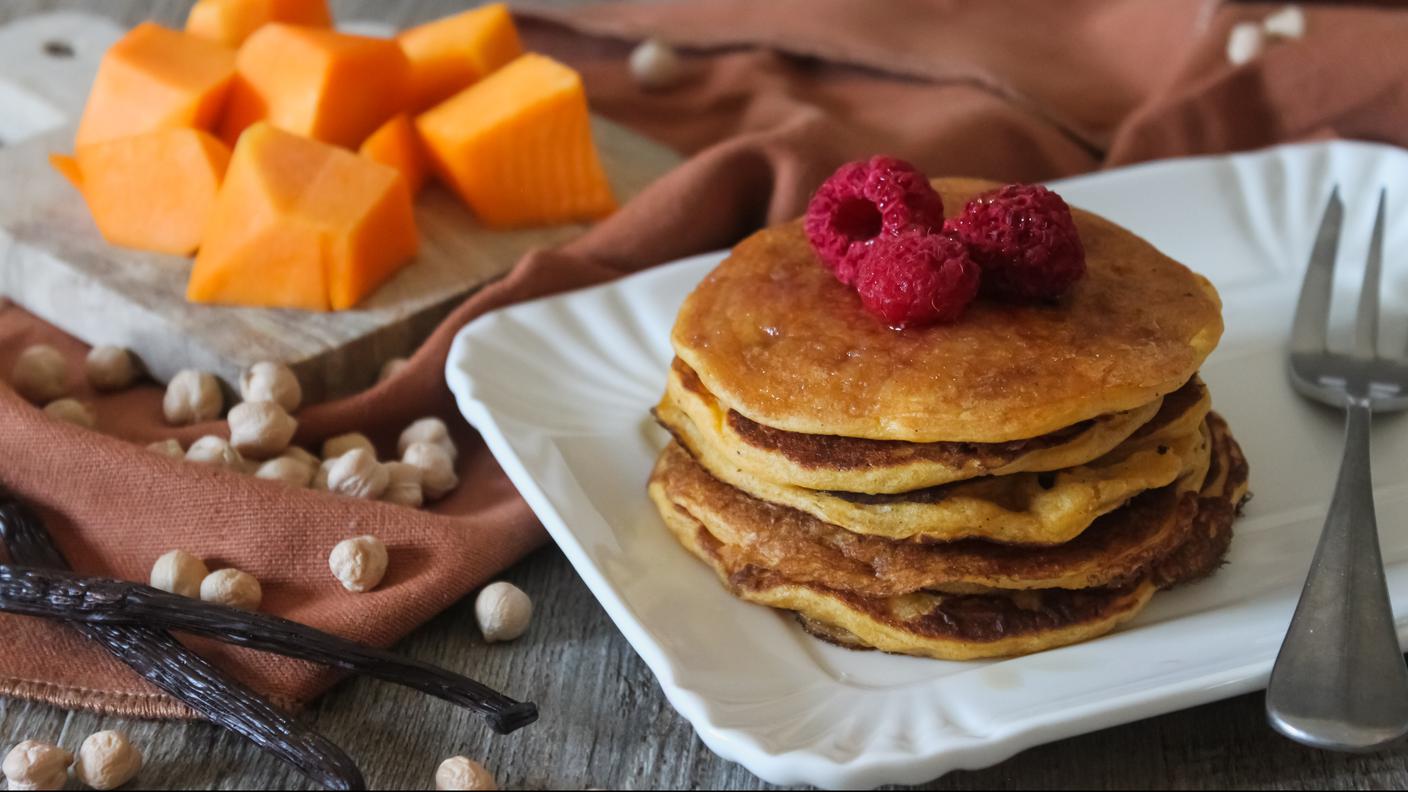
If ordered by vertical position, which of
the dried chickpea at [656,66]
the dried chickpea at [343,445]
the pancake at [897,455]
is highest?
the pancake at [897,455]

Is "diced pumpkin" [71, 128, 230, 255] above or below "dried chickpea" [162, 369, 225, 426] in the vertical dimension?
above

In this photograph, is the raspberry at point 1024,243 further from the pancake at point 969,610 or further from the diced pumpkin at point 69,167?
the diced pumpkin at point 69,167

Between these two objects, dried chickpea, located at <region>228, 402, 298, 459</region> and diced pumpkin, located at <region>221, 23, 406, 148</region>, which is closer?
dried chickpea, located at <region>228, 402, 298, 459</region>

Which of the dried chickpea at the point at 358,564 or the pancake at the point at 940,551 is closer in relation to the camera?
the pancake at the point at 940,551

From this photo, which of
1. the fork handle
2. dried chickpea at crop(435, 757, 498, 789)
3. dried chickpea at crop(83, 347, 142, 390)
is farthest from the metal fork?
dried chickpea at crop(83, 347, 142, 390)

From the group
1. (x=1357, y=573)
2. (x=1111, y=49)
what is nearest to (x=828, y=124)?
(x=1111, y=49)

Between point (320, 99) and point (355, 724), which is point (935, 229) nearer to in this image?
point (355, 724)

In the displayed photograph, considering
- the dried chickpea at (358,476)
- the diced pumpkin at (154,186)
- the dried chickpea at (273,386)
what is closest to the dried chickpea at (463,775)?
the dried chickpea at (358,476)

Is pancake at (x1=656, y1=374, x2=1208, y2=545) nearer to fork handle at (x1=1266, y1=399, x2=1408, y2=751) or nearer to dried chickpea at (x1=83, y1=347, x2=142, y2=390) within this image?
fork handle at (x1=1266, y1=399, x2=1408, y2=751)
